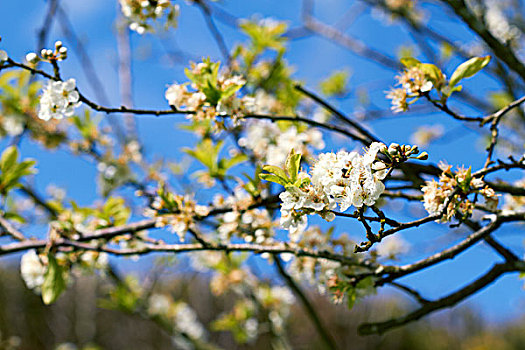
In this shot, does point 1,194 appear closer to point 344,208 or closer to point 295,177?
point 295,177

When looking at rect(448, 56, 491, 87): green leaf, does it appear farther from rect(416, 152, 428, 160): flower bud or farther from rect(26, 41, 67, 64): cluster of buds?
rect(26, 41, 67, 64): cluster of buds

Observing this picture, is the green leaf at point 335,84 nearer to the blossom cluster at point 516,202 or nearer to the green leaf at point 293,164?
the blossom cluster at point 516,202

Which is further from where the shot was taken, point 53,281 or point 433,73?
point 53,281

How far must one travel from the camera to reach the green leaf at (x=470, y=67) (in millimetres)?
1214

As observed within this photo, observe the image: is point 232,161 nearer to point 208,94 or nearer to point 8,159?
point 208,94

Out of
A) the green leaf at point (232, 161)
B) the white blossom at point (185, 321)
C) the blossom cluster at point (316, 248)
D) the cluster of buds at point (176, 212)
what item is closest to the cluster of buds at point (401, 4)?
the green leaf at point (232, 161)

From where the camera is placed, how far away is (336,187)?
87 cm

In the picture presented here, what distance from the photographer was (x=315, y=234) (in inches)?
58.6

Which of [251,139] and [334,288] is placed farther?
[251,139]

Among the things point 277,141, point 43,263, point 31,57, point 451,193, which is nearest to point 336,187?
point 451,193

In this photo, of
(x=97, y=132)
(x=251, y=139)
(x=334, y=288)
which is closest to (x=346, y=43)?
(x=251, y=139)

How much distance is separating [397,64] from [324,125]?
1.65 meters

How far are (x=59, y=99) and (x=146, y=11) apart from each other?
0.45 m

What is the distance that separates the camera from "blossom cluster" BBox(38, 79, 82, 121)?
122 cm
